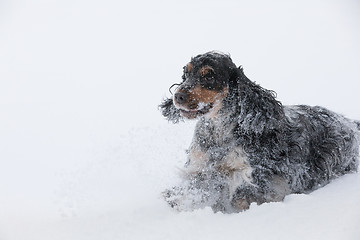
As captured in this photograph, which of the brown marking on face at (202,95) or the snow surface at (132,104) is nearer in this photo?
the snow surface at (132,104)

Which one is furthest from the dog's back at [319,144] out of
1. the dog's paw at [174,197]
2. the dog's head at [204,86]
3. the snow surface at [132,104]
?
the dog's paw at [174,197]

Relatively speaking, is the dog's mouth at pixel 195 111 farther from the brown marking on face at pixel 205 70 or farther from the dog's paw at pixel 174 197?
the dog's paw at pixel 174 197

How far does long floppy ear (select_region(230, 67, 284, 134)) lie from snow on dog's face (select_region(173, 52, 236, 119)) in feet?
0.49

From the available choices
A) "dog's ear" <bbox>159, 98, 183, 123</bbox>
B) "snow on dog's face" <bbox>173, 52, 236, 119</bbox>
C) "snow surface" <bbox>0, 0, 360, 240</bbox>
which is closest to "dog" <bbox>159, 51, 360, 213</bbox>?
"snow on dog's face" <bbox>173, 52, 236, 119</bbox>

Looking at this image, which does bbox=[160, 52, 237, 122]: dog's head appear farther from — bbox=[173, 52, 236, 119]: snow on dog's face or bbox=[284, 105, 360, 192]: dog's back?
bbox=[284, 105, 360, 192]: dog's back

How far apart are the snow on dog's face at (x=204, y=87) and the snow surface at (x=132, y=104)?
1.05 m

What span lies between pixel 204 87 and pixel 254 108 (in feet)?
2.01

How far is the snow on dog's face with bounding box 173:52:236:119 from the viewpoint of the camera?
423cm

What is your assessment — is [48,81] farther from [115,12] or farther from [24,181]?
[115,12]

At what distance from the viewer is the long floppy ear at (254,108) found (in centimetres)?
438

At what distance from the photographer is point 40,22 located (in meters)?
28.8

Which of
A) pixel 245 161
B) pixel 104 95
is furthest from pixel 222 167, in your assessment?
pixel 104 95

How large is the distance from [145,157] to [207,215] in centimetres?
215

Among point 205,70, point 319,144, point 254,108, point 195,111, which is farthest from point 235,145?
point 319,144
